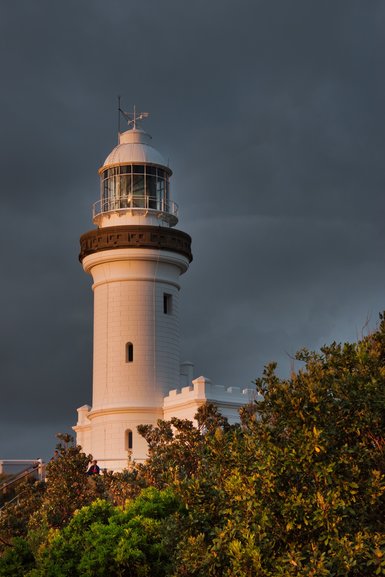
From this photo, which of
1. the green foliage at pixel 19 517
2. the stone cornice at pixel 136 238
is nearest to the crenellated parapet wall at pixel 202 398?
the stone cornice at pixel 136 238

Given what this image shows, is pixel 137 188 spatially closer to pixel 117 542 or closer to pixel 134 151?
pixel 134 151

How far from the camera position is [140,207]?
147ft

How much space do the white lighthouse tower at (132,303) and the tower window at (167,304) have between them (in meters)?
0.04

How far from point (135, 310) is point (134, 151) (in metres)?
7.21

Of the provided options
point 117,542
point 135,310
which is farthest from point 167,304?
point 117,542

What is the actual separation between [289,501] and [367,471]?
1.10 m

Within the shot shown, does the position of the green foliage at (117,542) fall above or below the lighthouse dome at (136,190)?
below

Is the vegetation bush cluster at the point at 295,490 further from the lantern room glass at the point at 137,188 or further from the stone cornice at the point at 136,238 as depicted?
the lantern room glass at the point at 137,188

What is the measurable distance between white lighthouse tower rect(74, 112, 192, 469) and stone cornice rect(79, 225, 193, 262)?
0.04m

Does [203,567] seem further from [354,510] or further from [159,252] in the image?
[159,252]

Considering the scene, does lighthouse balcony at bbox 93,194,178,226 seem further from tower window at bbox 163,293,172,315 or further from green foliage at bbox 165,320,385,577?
green foliage at bbox 165,320,385,577

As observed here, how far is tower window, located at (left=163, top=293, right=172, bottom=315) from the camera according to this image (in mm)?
44562

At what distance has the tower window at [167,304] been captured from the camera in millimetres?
44562

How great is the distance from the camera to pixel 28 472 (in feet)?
143
